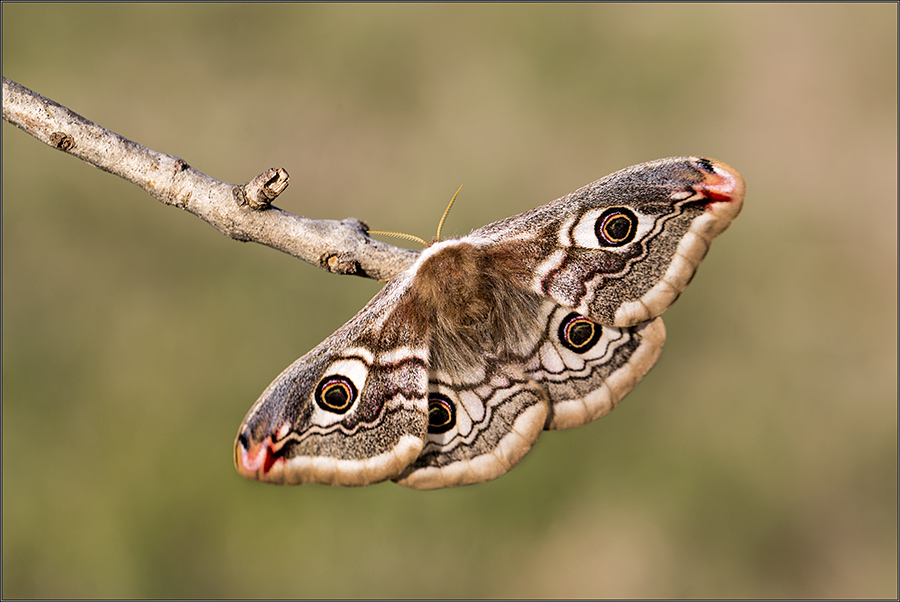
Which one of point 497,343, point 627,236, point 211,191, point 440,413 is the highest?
point 211,191

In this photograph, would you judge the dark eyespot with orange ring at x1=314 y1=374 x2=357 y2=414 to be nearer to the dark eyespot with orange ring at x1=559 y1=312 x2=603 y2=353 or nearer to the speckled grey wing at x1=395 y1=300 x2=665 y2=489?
the speckled grey wing at x1=395 y1=300 x2=665 y2=489

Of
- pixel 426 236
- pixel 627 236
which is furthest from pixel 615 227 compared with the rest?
pixel 426 236

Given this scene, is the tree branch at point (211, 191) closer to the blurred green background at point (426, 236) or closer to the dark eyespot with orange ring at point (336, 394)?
the dark eyespot with orange ring at point (336, 394)

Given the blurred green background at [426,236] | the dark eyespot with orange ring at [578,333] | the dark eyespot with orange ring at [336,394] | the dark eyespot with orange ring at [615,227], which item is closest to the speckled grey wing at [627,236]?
the dark eyespot with orange ring at [615,227]

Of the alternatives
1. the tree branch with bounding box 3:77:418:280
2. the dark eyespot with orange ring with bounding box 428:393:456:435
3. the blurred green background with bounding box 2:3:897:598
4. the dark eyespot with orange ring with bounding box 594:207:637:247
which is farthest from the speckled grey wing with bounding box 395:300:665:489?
the blurred green background with bounding box 2:3:897:598

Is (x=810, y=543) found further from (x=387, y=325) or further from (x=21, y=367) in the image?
(x=21, y=367)

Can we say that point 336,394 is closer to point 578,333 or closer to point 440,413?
point 440,413

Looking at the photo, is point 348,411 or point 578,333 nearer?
point 348,411
